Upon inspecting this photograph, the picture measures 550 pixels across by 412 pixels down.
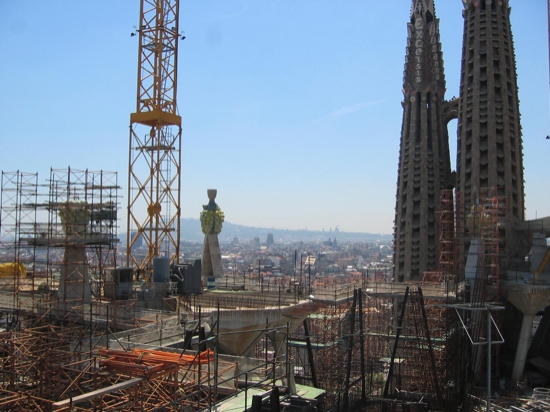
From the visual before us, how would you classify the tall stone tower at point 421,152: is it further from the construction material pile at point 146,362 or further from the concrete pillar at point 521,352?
the construction material pile at point 146,362

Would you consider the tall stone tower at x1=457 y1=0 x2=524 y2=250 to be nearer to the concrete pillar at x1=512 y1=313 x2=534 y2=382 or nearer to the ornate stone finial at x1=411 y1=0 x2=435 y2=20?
the ornate stone finial at x1=411 y1=0 x2=435 y2=20

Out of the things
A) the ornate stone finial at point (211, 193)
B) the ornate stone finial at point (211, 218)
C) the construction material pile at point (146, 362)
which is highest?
the ornate stone finial at point (211, 193)

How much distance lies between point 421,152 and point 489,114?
399 inches

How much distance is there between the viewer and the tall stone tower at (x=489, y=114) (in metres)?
48.5

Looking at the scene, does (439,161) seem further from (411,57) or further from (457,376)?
(457,376)

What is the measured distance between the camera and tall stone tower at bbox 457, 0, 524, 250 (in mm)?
48469

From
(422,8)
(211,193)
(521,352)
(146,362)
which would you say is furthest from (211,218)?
(422,8)

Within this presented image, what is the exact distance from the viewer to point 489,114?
161 ft

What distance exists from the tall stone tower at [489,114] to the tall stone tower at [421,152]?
706 centimetres

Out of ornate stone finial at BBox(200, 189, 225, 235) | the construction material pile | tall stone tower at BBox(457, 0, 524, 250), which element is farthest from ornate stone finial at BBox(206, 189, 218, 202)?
the construction material pile

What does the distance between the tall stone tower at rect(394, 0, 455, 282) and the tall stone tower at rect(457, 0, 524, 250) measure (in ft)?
23.2

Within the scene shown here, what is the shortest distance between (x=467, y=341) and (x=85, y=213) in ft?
70.3

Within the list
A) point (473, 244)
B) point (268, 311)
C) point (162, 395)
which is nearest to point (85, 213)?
point (268, 311)

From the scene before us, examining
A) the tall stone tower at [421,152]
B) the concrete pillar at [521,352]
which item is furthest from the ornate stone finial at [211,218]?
the concrete pillar at [521,352]
